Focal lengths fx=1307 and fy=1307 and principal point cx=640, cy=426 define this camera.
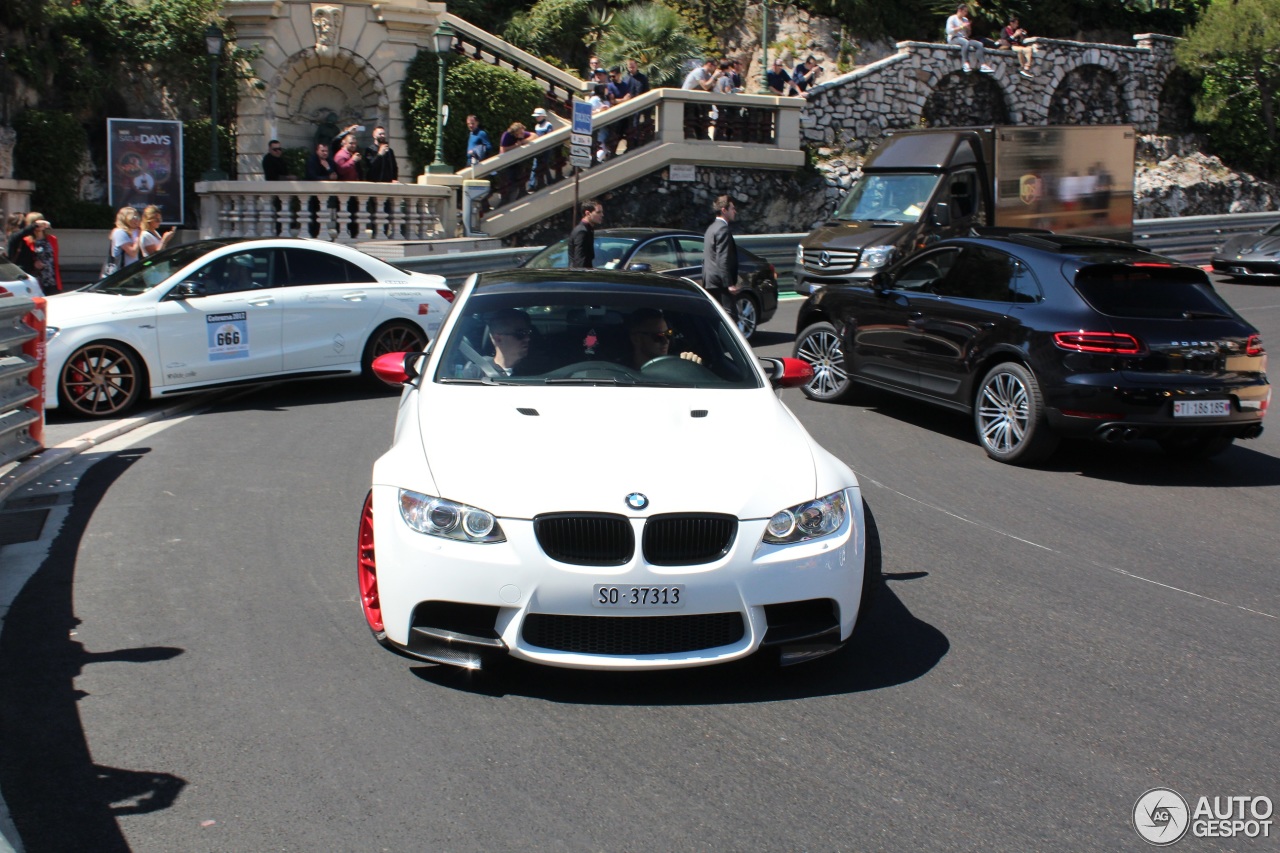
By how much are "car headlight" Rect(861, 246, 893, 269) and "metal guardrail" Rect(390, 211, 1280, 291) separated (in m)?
3.82

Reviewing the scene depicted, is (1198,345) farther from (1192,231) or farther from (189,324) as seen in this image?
(1192,231)

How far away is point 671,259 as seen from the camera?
16547 millimetres

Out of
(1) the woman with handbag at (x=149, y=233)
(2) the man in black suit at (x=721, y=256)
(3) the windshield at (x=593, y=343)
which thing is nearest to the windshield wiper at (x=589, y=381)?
(3) the windshield at (x=593, y=343)

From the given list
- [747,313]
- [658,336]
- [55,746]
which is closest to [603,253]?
[747,313]

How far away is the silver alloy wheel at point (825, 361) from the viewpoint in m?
12.3

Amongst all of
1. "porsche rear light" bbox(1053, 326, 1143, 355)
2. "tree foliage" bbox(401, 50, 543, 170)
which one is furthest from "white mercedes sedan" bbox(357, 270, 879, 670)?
"tree foliage" bbox(401, 50, 543, 170)

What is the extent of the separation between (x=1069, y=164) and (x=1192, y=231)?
7616mm

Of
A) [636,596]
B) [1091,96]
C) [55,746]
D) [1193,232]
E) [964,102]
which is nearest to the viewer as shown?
[55,746]

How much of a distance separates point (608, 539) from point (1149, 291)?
6.51 meters

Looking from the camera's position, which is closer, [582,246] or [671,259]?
[582,246]

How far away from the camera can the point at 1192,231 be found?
27.0 m

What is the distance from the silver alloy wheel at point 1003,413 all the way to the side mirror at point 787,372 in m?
3.63

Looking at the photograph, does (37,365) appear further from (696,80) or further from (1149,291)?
(696,80)

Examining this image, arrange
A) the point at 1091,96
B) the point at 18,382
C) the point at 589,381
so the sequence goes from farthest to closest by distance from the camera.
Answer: the point at 1091,96
the point at 18,382
the point at 589,381
